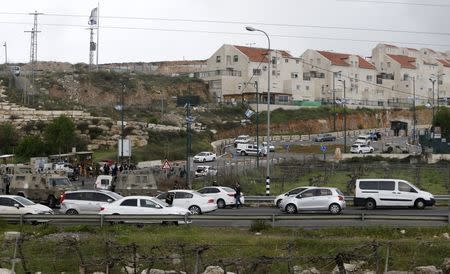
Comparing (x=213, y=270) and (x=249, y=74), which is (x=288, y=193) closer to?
(x=213, y=270)

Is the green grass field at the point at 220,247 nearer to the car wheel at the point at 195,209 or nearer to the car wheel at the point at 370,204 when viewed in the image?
the car wheel at the point at 195,209

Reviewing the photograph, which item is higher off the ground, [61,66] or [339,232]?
[61,66]

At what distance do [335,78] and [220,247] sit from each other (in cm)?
12449

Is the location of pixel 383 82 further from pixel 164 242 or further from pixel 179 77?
pixel 164 242

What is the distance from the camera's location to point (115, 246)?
842 inches

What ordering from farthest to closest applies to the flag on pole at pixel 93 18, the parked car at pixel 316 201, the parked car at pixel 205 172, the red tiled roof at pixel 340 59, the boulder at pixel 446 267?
the red tiled roof at pixel 340 59 < the flag on pole at pixel 93 18 < the parked car at pixel 205 172 < the parked car at pixel 316 201 < the boulder at pixel 446 267

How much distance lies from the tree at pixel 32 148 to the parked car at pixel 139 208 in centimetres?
4902

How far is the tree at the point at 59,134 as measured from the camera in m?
77.2

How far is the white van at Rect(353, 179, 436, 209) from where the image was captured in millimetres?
37719

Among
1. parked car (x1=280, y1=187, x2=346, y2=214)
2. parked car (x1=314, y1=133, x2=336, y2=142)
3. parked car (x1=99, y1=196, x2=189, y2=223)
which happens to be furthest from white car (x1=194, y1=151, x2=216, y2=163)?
parked car (x1=99, y1=196, x2=189, y2=223)

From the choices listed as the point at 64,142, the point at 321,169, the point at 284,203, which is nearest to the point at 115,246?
the point at 284,203

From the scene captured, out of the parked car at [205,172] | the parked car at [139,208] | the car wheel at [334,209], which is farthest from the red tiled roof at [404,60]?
the parked car at [139,208]

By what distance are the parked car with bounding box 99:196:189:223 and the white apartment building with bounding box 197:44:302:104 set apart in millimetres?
96841

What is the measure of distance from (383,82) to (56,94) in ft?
238
